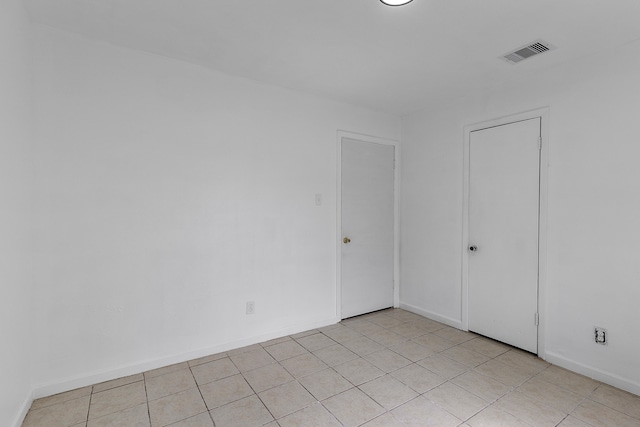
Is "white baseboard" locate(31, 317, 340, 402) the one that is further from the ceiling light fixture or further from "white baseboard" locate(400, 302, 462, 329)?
the ceiling light fixture

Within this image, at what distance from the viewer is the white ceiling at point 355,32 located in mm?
1919

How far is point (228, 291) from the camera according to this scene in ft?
9.52

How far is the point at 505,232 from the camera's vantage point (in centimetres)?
305

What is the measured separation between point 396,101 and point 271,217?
191 centimetres

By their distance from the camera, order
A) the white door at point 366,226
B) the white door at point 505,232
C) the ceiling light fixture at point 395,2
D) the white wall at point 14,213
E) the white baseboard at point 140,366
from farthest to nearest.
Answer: the white door at point 366,226, the white door at point 505,232, the white baseboard at point 140,366, the ceiling light fixture at point 395,2, the white wall at point 14,213

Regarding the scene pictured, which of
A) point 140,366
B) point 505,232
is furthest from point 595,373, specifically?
point 140,366

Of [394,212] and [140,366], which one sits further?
[394,212]

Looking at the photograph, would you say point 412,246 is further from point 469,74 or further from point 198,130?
point 198,130

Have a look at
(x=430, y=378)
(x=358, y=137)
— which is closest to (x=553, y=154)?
(x=358, y=137)

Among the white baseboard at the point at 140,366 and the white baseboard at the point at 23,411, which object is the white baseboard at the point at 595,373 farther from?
the white baseboard at the point at 23,411

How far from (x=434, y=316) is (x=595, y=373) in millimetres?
1501

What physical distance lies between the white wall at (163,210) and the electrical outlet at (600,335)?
236cm

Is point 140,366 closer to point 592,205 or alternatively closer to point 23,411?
point 23,411

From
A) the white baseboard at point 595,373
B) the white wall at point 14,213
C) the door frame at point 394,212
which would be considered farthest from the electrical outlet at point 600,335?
the white wall at point 14,213
